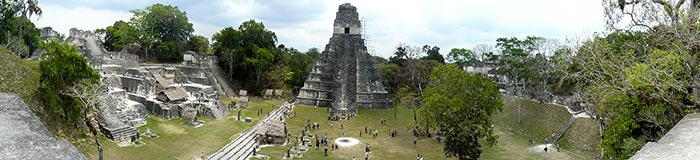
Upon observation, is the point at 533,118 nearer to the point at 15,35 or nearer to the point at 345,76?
the point at 345,76

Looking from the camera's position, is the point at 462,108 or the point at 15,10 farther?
the point at 15,10

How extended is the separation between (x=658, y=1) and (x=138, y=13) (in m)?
51.2

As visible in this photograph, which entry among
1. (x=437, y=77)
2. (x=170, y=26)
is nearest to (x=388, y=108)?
(x=437, y=77)

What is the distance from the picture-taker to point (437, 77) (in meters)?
26.3

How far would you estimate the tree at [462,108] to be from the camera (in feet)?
74.1

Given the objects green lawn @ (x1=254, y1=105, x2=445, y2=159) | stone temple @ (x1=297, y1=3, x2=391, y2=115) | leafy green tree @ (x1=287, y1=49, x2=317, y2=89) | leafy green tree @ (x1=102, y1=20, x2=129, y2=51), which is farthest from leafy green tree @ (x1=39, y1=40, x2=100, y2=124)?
leafy green tree @ (x1=102, y1=20, x2=129, y2=51)

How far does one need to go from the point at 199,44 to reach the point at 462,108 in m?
42.2

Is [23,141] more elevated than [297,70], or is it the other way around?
[297,70]

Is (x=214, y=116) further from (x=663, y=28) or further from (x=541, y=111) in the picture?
(x=663, y=28)

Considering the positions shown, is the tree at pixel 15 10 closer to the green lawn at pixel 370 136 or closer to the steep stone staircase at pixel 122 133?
the steep stone staircase at pixel 122 133

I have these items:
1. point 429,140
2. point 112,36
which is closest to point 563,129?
point 429,140

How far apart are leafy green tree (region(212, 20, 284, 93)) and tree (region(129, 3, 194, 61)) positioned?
4.16 meters

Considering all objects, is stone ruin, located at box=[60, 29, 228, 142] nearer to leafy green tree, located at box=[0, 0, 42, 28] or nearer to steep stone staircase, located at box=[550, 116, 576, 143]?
leafy green tree, located at box=[0, 0, 42, 28]

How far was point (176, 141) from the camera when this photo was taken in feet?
89.4
